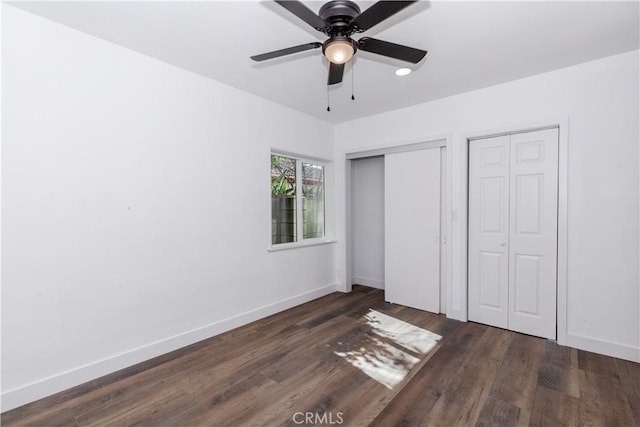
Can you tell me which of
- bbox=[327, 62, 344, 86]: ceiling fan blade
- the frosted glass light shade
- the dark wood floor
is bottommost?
the dark wood floor

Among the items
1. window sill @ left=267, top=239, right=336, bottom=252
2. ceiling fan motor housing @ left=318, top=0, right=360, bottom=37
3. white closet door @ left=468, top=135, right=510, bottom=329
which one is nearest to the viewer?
ceiling fan motor housing @ left=318, top=0, right=360, bottom=37

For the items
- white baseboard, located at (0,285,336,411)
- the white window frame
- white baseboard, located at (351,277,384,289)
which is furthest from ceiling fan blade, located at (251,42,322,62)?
white baseboard, located at (351,277,384,289)

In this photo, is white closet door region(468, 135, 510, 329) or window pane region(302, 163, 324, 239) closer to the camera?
white closet door region(468, 135, 510, 329)

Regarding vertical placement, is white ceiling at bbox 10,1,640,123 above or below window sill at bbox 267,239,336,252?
above

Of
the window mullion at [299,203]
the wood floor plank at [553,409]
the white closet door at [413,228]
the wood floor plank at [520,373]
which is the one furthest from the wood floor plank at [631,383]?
the window mullion at [299,203]

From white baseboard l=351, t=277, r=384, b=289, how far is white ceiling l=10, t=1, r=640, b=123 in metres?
3.03

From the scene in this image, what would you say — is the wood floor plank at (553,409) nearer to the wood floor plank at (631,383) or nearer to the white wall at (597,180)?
the wood floor plank at (631,383)

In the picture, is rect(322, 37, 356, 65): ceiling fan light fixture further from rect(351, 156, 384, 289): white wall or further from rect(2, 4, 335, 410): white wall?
rect(351, 156, 384, 289): white wall

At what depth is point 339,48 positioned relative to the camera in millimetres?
1924

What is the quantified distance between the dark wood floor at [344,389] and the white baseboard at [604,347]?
7 centimetres

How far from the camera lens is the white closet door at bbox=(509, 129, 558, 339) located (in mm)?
3066

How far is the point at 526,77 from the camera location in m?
3.13

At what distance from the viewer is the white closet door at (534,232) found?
307 centimetres

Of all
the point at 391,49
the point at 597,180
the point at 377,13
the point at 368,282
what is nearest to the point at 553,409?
the point at 597,180
